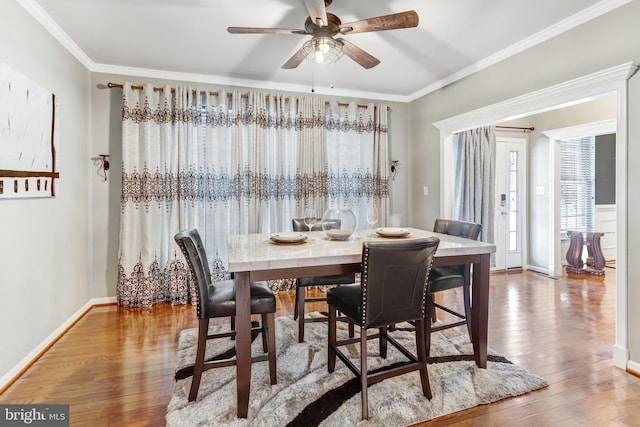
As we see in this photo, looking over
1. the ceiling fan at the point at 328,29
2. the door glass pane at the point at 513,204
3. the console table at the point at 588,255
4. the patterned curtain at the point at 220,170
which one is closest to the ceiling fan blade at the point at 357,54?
the ceiling fan at the point at 328,29

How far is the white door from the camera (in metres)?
5.26

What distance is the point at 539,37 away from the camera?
116 inches

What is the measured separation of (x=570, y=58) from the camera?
275 cm

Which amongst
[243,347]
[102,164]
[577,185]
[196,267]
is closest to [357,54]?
[196,267]

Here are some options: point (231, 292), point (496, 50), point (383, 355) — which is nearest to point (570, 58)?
point (496, 50)

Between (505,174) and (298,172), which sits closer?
(298,172)

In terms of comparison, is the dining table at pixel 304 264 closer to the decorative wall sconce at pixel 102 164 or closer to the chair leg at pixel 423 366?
the chair leg at pixel 423 366

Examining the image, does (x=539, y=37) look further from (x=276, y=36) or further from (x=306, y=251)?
(x=306, y=251)

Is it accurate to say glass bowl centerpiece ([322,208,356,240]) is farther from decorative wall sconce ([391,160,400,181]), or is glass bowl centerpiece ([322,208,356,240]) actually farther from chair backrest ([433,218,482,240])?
decorative wall sconce ([391,160,400,181])

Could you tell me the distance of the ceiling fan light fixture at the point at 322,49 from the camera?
2.33 metres

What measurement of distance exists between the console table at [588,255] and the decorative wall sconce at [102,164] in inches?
248

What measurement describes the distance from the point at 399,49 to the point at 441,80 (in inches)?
43.1

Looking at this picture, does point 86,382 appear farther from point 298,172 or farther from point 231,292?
point 298,172

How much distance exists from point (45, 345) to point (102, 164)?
6.15 feet
